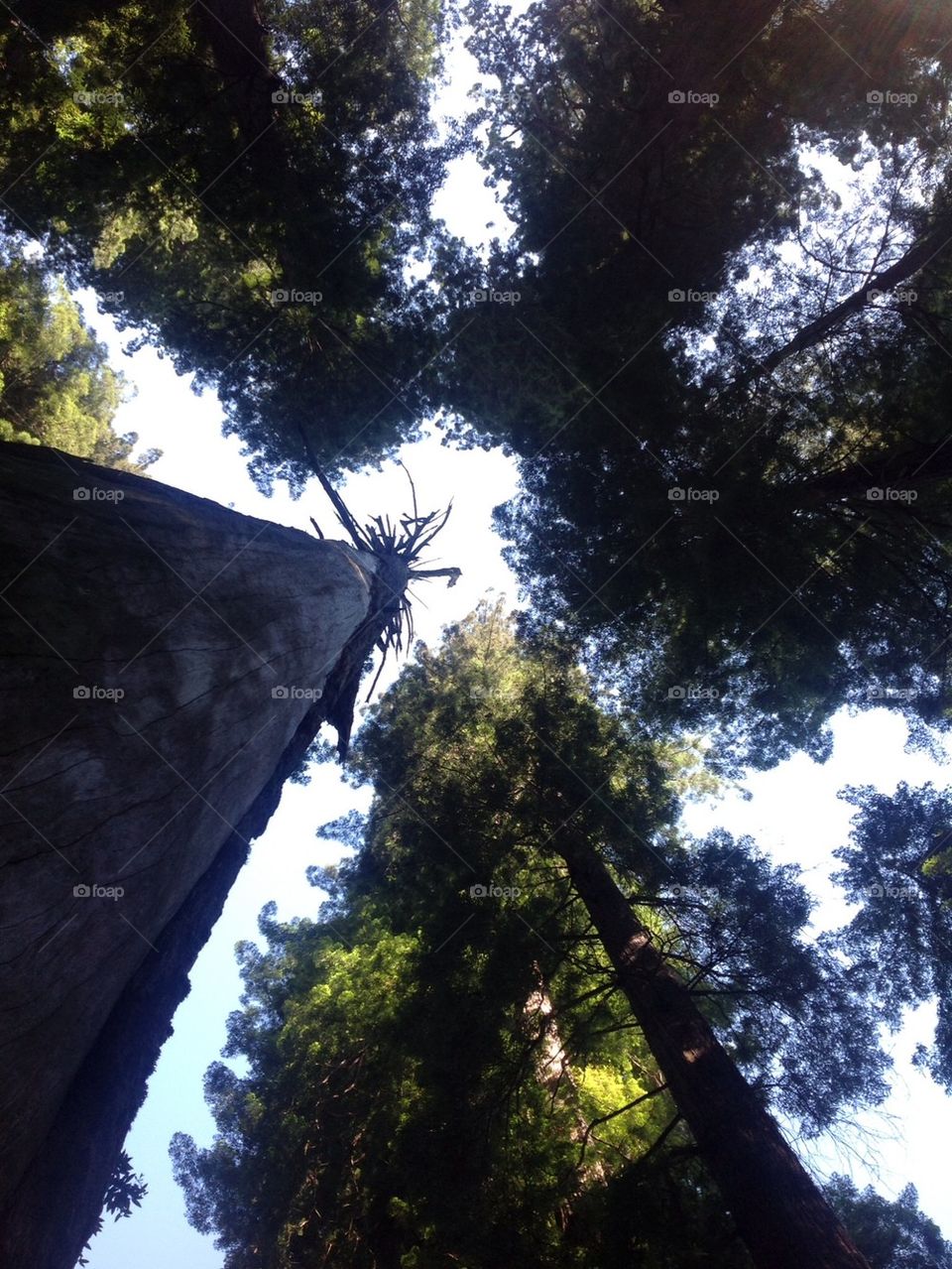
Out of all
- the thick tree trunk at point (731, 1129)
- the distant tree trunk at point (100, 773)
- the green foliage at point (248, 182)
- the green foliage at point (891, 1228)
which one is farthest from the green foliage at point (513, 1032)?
the green foliage at point (248, 182)

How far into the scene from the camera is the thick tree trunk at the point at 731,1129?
4.36 meters

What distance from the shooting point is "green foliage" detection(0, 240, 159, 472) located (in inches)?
572

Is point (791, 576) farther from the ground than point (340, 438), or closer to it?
closer to it

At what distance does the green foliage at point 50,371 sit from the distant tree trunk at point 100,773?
559 inches

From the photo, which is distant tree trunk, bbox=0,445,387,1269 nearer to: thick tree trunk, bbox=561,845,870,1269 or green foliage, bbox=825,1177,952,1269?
thick tree trunk, bbox=561,845,870,1269

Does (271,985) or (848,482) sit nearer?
(848,482)

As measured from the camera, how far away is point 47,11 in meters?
7.95

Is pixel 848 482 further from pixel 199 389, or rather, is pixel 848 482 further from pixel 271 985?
pixel 271 985

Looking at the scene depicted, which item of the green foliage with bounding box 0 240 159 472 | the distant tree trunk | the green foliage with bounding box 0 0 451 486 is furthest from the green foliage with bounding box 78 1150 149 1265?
the green foliage with bounding box 0 240 159 472

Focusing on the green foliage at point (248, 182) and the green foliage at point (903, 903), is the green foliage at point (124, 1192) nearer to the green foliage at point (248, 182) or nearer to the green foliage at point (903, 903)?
the green foliage at point (903, 903)

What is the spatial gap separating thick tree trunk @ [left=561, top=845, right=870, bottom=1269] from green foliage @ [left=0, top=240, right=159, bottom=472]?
15617 mm

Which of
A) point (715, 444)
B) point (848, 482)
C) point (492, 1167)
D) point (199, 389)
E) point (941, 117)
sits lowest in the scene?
point (492, 1167)

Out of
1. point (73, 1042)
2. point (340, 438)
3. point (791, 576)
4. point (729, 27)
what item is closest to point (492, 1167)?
point (73, 1042)

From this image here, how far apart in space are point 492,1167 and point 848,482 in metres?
8.32
